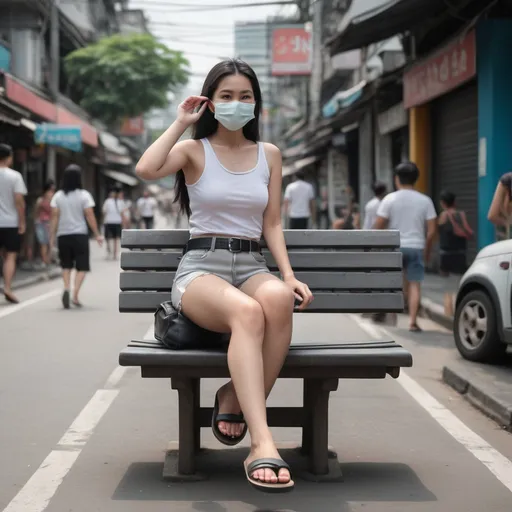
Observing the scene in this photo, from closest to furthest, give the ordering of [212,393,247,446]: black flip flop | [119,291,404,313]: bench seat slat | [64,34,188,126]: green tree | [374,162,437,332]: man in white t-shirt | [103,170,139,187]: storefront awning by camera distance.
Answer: [212,393,247,446]: black flip flop, [119,291,404,313]: bench seat slat, [374,162,437,332]: man in white t-shirt, [64,34,188,126]: green tree, [103,170,139,187]: storefront awning

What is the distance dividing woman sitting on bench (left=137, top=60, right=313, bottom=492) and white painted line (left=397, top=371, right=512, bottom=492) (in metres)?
1.28

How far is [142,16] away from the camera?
72562mm

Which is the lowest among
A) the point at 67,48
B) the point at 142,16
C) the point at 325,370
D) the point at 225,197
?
the point at 325,370

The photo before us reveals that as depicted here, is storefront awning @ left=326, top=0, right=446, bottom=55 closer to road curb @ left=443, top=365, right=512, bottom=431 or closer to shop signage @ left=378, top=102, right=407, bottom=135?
shop signage @ left=378, top=102, right=407, bottom=135

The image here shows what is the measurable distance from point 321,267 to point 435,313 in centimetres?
690

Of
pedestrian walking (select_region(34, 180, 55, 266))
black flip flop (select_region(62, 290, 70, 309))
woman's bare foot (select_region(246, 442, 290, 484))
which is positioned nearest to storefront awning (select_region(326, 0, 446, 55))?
black flip flop (select_region(62, 290, 70, 309))

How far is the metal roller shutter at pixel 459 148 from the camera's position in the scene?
16156 millimetres

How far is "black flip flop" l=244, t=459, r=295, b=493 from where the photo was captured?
380 cm

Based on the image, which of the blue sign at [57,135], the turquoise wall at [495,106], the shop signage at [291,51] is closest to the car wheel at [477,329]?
the turquoise wall at [495,106]

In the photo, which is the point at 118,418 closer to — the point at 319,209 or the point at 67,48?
the point at 319,209

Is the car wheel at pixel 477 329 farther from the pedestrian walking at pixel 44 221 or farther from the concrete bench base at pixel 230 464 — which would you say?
the pedestrian walking at pixel 44 221

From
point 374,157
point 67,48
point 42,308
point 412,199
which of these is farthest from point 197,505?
point 67,48

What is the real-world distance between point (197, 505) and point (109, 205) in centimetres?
1959

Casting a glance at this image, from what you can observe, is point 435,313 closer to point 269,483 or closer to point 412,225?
point 412,225
